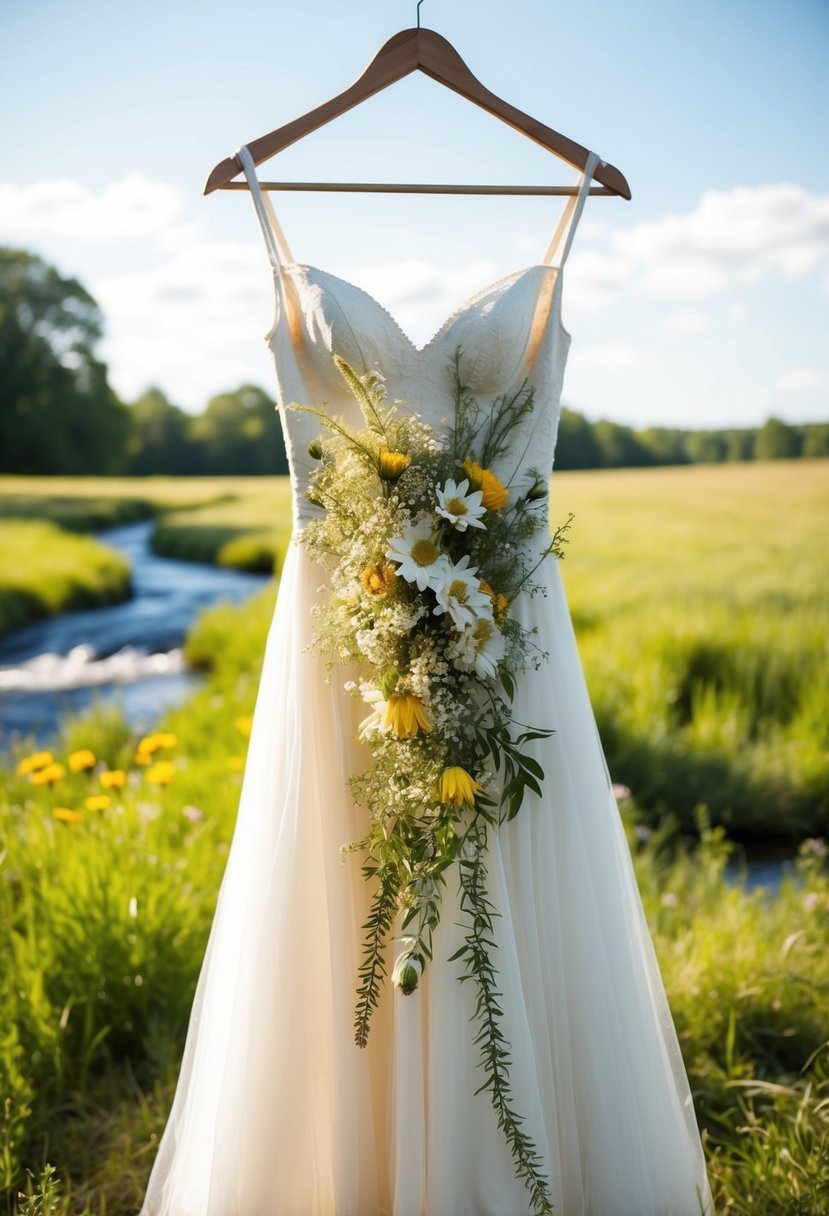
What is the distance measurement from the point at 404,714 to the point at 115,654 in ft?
20.7

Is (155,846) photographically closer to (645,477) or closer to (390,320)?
(390,320)

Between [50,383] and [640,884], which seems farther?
[50,383]

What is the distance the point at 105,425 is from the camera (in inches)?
363

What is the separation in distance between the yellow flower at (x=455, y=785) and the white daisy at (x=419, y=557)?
26 cm

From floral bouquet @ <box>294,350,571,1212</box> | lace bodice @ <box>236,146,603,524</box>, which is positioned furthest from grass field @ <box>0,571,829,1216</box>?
lace bodice @ <box>236,146,603,524</box>

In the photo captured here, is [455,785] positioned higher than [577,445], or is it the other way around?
[577,445]

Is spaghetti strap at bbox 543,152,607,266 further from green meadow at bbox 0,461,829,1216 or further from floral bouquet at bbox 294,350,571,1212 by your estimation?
green meadow at bbox 0,461,829,1216

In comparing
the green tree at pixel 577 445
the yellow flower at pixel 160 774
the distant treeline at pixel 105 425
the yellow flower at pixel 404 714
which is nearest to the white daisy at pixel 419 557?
the yellow flower at pixel 404 714

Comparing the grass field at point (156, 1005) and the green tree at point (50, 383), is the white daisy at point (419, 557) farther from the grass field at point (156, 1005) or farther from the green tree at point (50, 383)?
the green tree at point (50, 383)

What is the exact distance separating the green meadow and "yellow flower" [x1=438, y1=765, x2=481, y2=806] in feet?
2.65

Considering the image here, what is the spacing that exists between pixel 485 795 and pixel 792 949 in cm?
144

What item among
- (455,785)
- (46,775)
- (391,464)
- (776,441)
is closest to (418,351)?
(391,464)

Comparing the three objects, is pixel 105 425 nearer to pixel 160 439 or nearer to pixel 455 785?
pixel 160 439

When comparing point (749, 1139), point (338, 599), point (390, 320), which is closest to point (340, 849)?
point (338, 599)
